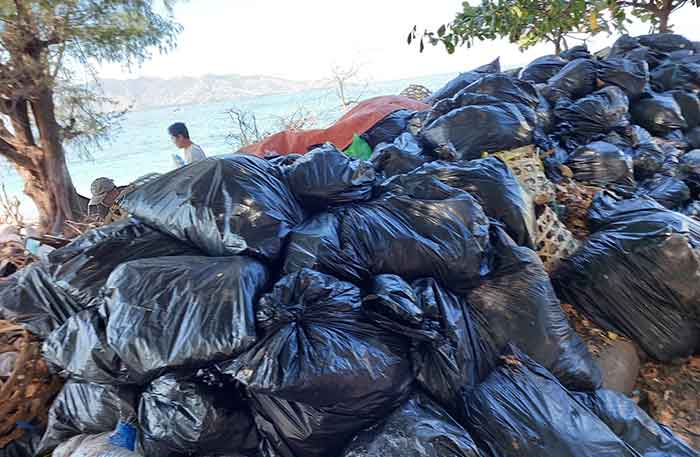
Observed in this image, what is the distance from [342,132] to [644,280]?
2093 millimetres

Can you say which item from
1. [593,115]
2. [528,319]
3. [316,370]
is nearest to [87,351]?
[316,370]

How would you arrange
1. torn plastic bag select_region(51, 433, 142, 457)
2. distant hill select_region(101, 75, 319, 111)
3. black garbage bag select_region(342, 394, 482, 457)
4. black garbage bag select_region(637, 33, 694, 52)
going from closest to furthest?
black garbage bag select_region(342, 394, 482, 457) → torn plastic bag select_region(51, 433, 142, 457) → black garbage bag select_region(637, 33, 694, 52) → distant hill select_region(101, 75, 319, 111)

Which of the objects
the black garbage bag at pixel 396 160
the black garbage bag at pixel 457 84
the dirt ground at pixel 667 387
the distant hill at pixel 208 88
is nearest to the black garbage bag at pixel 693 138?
the black garbage bag at pixel 457 84

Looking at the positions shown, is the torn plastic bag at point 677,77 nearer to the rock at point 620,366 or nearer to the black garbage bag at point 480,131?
the black garbage bag at point 480,131

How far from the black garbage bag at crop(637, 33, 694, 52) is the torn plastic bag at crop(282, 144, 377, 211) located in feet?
12.1

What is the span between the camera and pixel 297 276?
1.16 metres

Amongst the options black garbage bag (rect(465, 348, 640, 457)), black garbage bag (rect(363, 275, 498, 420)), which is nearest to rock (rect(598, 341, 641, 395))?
black garbage bag (rect(465, 348, 640, 457))

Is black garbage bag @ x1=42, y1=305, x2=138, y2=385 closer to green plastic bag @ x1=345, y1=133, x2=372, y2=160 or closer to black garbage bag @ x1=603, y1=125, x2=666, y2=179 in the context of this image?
green plastic bag @ x1=345, y1=133, x2=372, y2=160

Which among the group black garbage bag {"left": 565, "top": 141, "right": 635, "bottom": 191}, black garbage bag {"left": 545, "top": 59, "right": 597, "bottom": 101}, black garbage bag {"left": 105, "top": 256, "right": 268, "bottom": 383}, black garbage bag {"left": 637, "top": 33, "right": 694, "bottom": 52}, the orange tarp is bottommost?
black garbage bag {"left": 565, "top": 141, "right": 635, "bottom": 191}

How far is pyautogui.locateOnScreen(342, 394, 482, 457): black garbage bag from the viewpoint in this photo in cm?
97

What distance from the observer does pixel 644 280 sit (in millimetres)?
1555

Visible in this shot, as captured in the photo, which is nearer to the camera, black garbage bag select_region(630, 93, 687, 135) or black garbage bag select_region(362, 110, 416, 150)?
black garbage bag select_region(362, 110, 416, 150)

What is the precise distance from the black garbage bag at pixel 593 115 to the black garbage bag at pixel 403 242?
1597mm

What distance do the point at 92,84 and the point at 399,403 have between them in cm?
594
